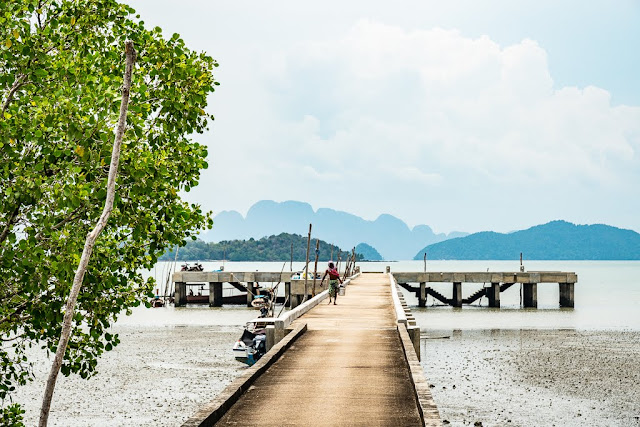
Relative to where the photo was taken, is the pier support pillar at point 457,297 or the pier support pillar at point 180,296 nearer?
the pier support pillar at point 457,297

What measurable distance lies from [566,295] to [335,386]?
54192 millimetres

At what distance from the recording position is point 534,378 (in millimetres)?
28547

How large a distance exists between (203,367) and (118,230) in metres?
20.4

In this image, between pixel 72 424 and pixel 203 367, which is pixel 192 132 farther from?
pixel 203 367

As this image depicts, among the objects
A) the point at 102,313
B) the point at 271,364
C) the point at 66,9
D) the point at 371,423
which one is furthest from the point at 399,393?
the point at 66,9

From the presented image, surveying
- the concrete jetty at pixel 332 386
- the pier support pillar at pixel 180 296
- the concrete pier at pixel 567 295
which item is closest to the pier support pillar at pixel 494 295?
the concrete pier at pixel 567 295

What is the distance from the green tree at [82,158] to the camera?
9961 millimetres

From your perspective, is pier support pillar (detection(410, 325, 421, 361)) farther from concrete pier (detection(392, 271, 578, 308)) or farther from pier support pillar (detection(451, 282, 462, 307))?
pier support pillar (detection(451, 282, 462, 307))

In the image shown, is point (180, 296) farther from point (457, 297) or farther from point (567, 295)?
point (567, 295)

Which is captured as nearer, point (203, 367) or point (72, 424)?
point (72, 424)

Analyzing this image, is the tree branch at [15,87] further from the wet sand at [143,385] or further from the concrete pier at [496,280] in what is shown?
the concrete pier at [496,280]

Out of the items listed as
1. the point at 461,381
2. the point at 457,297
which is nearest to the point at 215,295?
the point at 457,297

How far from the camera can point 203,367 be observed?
31453 millimetres

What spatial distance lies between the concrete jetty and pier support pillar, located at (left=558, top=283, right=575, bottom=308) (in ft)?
147
